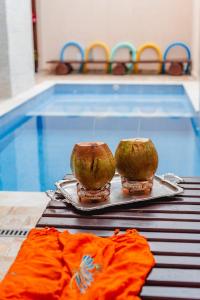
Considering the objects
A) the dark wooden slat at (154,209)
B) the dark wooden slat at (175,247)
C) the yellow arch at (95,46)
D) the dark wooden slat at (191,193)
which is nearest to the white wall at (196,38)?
the yellow arch at (95,46)

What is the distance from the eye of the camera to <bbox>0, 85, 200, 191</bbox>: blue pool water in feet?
14.4

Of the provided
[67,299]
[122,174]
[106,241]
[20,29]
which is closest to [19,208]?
[122,174]

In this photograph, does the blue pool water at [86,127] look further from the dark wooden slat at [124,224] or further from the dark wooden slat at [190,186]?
the dark wooden slat at [124,224]

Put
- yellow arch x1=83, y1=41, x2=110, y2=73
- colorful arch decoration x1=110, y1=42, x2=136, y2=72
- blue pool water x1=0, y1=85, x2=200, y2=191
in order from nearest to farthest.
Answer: blue pool water x1=0, y1=85, x2=200, y2=191 < colorful arch decoration x1=110, y1=42, x2=136, y2=72 < yellow arch x1=83, y1=41, x2=110, y2=73

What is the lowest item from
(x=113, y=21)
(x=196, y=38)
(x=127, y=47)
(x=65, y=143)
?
(x=65, y=143)

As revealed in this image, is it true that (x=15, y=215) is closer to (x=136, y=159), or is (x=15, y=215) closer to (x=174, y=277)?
(x=136, y=159)

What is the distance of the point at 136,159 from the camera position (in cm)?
173

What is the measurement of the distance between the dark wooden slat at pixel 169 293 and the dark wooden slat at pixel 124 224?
334 mm

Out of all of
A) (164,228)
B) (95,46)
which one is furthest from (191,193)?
(95,46)

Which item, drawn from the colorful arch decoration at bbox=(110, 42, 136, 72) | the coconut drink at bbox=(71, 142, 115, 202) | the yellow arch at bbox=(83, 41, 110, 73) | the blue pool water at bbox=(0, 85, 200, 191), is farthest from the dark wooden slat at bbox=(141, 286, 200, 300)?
the yellow arch at bbox=(83, 41, 110, 73)

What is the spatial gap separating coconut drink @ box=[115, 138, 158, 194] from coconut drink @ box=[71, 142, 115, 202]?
77mm

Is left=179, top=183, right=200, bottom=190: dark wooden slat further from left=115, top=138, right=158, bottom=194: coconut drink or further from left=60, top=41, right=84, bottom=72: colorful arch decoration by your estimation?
left=60, top=41, right=84, bottom=72: colorful arch decoration

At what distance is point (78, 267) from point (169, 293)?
285mm

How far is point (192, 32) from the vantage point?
1152 centimetres
